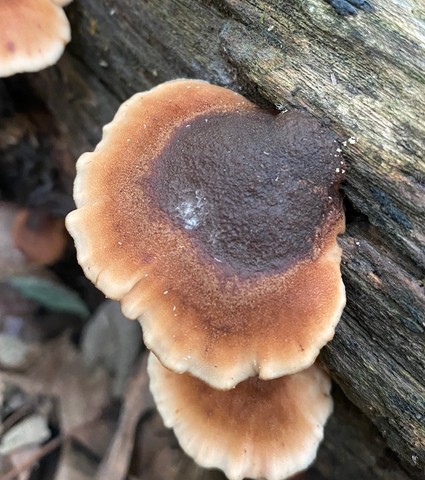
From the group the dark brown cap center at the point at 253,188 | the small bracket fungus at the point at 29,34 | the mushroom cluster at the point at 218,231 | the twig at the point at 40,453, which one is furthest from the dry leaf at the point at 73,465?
the small bracket fungus at the point at 29,34

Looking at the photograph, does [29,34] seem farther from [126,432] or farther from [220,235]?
[126,432]

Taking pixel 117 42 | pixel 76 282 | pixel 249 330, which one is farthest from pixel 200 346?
pixel 76 282

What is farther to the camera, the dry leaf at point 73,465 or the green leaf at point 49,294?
the green leaf at point 49,294

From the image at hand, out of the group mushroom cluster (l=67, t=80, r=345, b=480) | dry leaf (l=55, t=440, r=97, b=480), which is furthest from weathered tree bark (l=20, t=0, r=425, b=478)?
dry leaf (l=55, t=440, r=97, b=480)

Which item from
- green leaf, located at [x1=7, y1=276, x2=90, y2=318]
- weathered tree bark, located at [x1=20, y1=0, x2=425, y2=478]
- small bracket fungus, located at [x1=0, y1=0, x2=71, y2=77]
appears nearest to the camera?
weathered tree bark, located at [x1=20, y1=0, x2=425, y2=478]

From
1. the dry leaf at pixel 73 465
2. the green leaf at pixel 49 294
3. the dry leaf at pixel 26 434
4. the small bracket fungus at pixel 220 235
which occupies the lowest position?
the dry leaf at pixel 26 434

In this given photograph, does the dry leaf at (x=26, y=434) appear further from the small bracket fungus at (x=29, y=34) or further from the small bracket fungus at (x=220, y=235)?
the small bracket fungus at (x=29, y=34)

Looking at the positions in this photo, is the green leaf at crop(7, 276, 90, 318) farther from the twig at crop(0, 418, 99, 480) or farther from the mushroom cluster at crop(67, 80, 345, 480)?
the mushroom cluster at crop(67, 80, 345, 480)

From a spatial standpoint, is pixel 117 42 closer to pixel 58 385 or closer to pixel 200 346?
pixel 200 346
